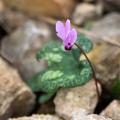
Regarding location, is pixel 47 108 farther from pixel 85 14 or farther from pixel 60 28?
pixel 85 14

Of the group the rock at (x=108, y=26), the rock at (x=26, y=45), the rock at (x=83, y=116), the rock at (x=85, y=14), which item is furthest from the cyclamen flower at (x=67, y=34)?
the rock at (x=85, y=14)

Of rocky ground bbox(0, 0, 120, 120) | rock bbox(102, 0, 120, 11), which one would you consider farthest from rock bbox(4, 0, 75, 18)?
rock bbox(102, 0, 120, 11)

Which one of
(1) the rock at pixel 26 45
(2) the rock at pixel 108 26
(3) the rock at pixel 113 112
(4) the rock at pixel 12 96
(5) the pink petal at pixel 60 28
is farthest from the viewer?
(2) the rock at pixel 108 26

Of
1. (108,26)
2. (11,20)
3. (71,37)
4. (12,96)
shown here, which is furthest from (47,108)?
(11,20)

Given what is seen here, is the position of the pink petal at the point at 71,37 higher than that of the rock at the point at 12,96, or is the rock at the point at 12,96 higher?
the pink petal at the point at 71,37

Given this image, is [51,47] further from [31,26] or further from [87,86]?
[31,26]

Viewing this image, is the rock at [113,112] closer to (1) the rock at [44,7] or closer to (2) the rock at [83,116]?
(2) the rock at [83,116]

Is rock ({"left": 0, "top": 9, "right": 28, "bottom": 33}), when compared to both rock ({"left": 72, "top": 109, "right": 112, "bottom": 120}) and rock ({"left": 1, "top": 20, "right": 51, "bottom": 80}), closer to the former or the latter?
rock ({"left": 1, "top": 20, "right": 51, "bottom": 80})
